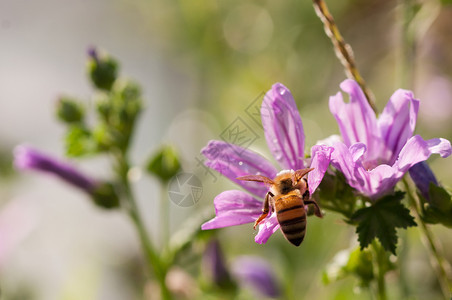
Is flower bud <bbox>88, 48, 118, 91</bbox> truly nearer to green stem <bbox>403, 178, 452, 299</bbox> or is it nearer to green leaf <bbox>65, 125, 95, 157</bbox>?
green leaf <bbox>65, 125, 95, 157</bbox>

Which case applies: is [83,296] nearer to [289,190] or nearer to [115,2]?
[289,190]

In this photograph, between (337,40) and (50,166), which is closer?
(337,40)

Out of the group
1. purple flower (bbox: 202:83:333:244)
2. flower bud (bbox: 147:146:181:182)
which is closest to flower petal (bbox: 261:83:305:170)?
purple flower (bbox: 202:83:333:244)

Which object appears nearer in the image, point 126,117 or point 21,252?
point 126,117

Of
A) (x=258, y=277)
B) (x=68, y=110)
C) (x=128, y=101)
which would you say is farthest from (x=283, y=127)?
(x=258, y=277)

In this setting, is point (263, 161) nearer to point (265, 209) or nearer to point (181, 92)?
point (265, 209)

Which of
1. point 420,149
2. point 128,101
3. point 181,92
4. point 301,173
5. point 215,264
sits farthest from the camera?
point 181,92

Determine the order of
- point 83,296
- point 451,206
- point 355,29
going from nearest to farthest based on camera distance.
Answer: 1. point 451,206
2. point 83,296
3. point 355,29

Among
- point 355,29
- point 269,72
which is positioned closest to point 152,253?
point 269,72
